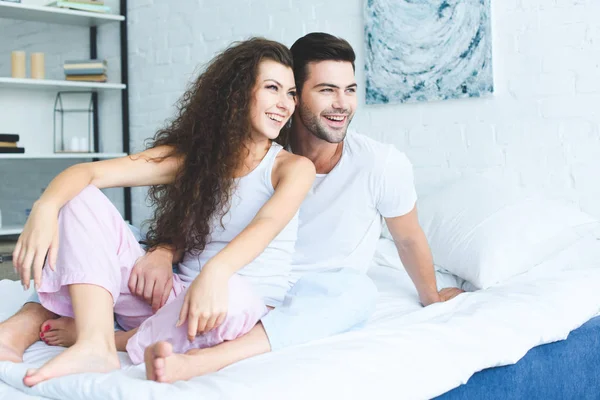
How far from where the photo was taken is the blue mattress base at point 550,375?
4.83ft

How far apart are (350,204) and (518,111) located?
→ 883 millimetres

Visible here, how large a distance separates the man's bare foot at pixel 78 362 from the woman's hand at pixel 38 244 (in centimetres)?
20

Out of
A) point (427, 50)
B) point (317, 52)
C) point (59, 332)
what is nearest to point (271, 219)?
point (59, 332)

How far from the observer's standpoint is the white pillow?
205cm

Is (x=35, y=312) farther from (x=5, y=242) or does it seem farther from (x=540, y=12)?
(x=5, y=242)

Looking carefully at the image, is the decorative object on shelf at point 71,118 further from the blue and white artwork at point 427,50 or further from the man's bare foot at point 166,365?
the man's bare foot at point 166,365

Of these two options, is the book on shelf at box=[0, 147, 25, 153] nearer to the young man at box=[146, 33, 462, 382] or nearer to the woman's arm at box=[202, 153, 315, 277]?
the young man at box=[146, 33, 462, 382]

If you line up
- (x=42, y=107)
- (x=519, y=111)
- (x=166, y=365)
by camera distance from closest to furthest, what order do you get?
(x=166, y=365)
(x=519, y=111)
(x=42, y=107)

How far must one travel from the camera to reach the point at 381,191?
1875 mm

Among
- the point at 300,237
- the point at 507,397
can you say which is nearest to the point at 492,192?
the point at 300,237

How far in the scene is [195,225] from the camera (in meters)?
1.65

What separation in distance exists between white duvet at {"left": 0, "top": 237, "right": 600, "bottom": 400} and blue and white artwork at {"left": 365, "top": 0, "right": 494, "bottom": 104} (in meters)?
0.85

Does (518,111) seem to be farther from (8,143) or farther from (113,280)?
(8,143)

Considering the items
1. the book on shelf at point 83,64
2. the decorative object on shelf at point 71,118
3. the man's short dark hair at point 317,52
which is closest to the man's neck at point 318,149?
the man's short dark hair at point 317,52
